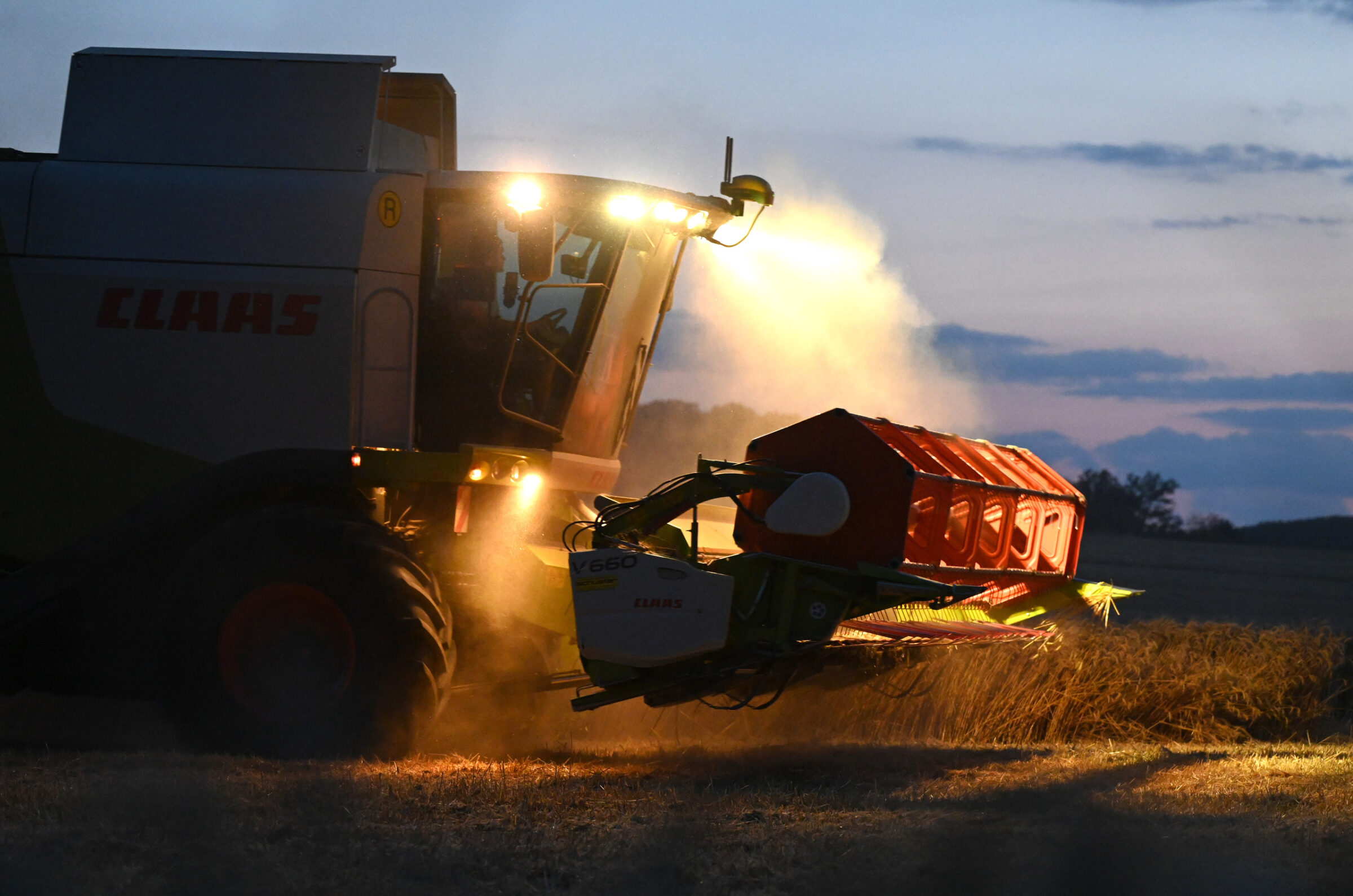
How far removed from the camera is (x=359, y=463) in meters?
5.36

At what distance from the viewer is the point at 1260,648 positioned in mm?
8133

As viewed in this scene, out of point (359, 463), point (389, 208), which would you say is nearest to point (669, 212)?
point (389, 208)

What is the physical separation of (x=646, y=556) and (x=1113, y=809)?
6.84 ft

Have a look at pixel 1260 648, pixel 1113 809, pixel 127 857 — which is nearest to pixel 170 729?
pixel 127 857

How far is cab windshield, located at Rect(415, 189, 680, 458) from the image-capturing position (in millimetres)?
5703

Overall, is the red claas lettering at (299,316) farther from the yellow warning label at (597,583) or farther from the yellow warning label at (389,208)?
the yellow warning label at (597,583)

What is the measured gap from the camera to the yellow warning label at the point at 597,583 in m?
5.20

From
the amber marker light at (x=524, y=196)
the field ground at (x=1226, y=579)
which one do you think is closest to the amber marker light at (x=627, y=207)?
the amber marker light at (x=524, y=196)

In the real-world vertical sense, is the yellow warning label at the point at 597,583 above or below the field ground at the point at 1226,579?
above

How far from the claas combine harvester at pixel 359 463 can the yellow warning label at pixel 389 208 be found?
0.02 metres

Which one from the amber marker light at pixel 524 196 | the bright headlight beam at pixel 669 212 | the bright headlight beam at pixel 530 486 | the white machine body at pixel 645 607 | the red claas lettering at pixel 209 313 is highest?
the bright headlight beam at pixel 669 212

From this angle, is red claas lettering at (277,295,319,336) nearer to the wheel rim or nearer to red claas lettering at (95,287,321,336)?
red claas lettering at (95,287,321,336)

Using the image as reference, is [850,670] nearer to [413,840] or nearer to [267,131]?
[413,840]

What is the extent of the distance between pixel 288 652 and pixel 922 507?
2796 millimetres
